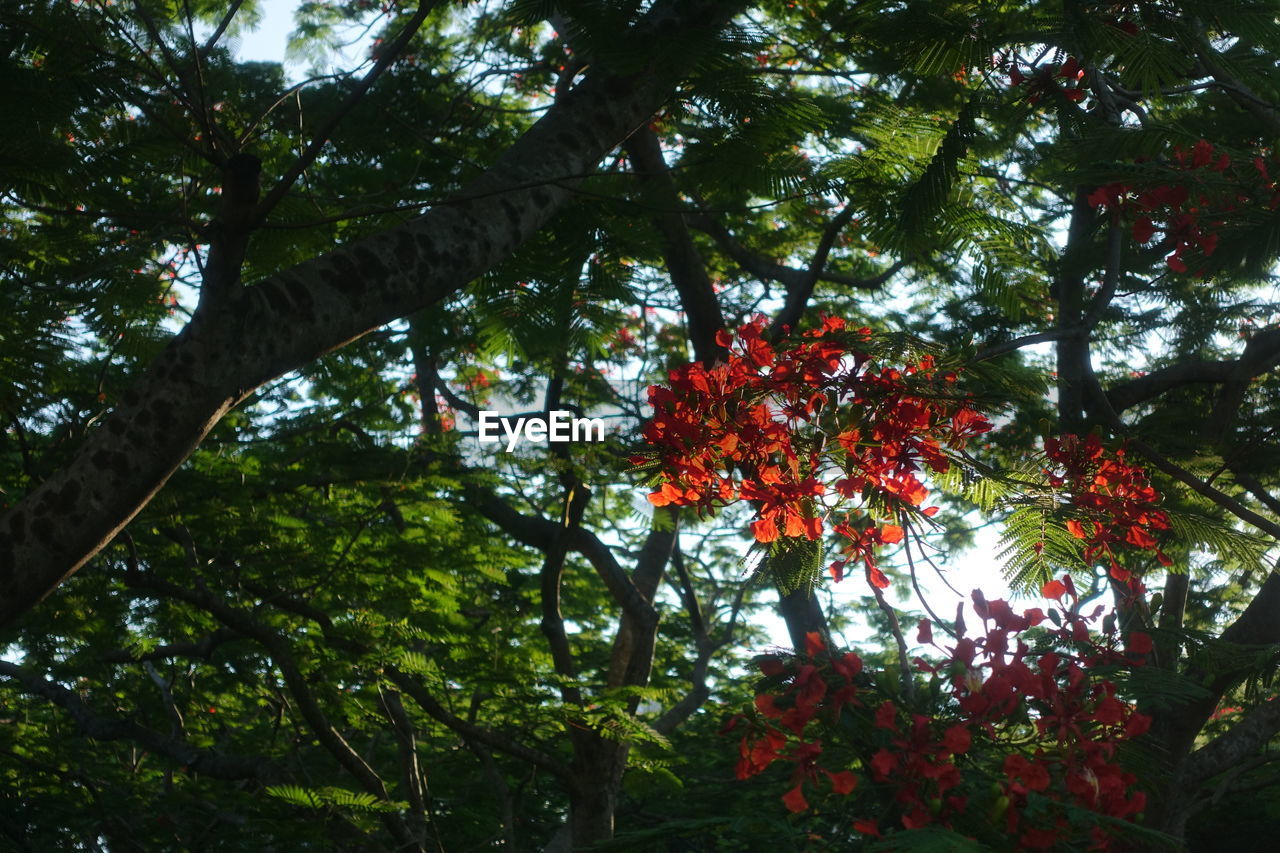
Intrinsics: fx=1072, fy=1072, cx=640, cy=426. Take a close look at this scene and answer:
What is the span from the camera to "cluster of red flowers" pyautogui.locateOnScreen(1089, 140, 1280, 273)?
8.41 ft

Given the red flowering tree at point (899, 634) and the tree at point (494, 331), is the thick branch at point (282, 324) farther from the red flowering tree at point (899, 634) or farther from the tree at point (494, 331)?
the red flowering tree at point (899, 634)

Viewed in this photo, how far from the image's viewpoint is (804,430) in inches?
101

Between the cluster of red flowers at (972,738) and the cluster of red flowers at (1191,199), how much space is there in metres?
1.24

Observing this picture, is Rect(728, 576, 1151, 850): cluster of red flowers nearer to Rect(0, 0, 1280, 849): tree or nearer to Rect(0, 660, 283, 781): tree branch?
Rect(0, 0, 1280, 849): tree

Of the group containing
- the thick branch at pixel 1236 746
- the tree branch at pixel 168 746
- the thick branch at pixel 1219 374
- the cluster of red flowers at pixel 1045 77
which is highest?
the thick branch at pixel 1219 374

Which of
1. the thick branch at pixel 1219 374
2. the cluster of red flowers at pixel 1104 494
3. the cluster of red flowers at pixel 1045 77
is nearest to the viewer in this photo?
the cluster of red flowers at pixel 1045 77

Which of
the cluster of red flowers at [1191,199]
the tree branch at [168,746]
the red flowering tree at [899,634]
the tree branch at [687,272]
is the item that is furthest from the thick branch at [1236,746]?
the tree branch at [168,746]

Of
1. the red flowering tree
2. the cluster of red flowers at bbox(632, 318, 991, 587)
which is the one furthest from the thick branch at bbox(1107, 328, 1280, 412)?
the cluster of red flowers at bbox(632, 318, 991, 587)

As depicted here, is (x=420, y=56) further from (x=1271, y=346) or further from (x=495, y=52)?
(x=1271, y=346)

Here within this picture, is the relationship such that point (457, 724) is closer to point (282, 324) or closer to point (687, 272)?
point (687, 272)

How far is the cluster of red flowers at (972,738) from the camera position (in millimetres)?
1685

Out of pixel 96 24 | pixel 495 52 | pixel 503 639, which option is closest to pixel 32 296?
pixel 96 24

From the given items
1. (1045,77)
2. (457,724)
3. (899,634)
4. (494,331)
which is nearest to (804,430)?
(899,634)

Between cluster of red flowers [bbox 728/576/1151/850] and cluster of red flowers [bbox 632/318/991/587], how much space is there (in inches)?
21.8
